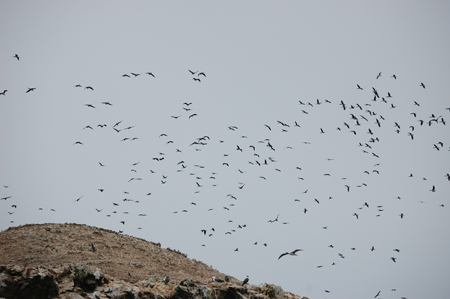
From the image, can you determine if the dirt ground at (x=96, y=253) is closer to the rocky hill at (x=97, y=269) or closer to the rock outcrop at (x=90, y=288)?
the rocky hill at (x=97, y=269)

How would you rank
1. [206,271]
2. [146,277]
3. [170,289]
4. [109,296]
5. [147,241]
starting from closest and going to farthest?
[109,296], [170,289], [146,277], [206,271], [147,241]

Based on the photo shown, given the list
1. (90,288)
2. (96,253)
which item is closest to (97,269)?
(90,288)

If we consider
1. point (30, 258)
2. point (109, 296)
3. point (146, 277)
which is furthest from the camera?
point (30, 258)

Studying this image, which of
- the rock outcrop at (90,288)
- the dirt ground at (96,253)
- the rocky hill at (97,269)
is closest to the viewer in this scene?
the rock outcrop at (90,288)

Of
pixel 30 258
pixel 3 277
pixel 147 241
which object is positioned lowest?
pixel 147 241

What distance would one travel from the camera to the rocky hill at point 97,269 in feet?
62.4

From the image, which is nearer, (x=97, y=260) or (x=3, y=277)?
(x=3, y=277)

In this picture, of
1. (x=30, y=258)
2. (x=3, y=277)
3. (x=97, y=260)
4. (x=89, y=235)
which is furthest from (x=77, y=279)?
(x=89, y=235)

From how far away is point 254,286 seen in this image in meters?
22.1

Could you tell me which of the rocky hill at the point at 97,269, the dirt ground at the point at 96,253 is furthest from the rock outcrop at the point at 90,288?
the dirt ground at the point at 96,253

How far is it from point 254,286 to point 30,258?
1551 cm

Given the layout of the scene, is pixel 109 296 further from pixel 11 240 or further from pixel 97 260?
pixel 11 240

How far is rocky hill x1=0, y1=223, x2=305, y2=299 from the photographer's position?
1902cm

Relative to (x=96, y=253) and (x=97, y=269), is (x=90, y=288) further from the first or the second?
(x=96, y=253)
